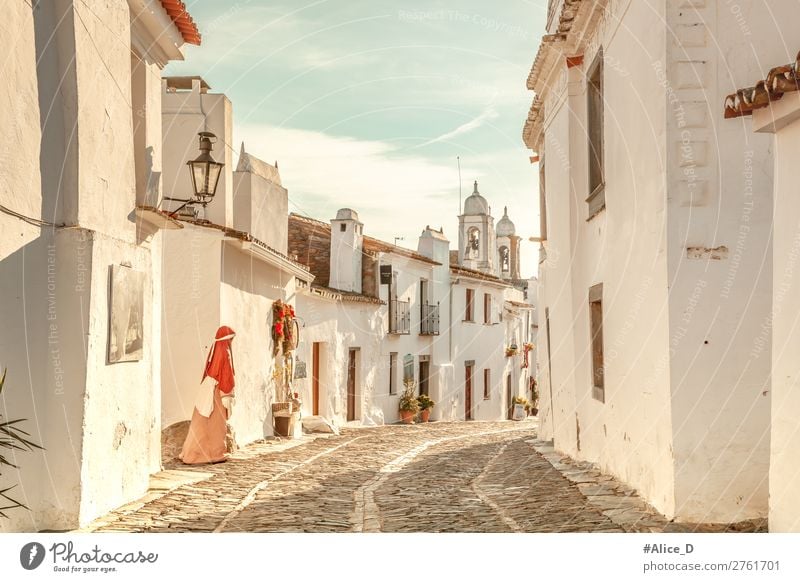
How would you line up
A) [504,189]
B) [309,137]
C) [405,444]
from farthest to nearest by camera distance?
[405,444] < [504,189] < [309,137]

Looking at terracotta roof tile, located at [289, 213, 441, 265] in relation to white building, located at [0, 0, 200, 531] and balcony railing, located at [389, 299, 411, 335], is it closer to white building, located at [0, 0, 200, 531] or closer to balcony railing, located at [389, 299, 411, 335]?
balcony railing, located at [389, 299, 411, 335]

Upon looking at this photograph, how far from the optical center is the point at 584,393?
1041 cm

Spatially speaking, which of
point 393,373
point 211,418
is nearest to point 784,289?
point 211,418

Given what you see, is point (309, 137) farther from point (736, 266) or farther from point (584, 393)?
point (736, 266)

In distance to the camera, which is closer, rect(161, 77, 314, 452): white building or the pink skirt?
the pink skirt

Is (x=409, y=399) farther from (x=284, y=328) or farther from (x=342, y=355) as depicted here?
(x=284, y=328)

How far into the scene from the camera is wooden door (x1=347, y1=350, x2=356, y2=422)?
23.5m

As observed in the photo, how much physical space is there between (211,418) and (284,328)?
5.31m

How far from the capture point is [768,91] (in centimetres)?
489

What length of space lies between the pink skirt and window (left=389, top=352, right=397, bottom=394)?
16111mm

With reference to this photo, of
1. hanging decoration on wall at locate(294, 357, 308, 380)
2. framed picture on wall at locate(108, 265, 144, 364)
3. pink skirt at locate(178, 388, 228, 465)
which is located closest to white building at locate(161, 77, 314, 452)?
pink skirt at locate(178, 388, 228, 465)

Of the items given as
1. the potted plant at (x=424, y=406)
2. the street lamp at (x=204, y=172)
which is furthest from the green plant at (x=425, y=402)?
the street lamp at (x=204, y=172)

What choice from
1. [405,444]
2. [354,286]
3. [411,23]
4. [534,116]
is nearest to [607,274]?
[411,23]

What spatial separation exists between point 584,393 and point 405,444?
539 centimetres
